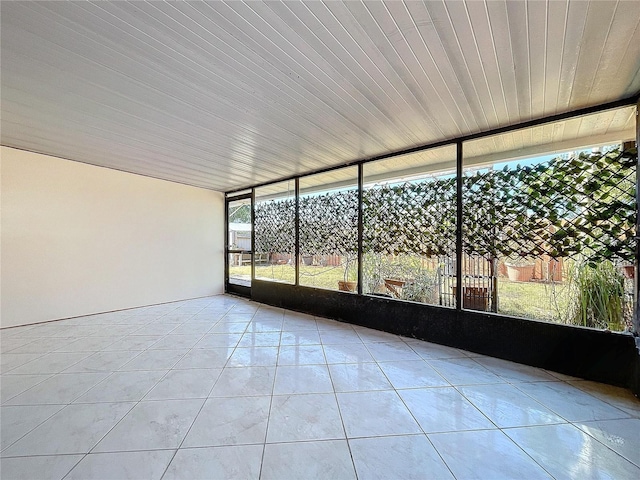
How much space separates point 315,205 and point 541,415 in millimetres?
3776

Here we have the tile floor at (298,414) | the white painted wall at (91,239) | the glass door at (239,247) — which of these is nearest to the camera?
the tile floor at (298,414)

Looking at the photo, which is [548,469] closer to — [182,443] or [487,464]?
[487,464]

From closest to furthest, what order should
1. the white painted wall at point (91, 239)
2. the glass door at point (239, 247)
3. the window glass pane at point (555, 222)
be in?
1. the window glass pane at point (555, 222)
2. the white painted wall at point (91, 239)
3. the glass door at point (239, 247)

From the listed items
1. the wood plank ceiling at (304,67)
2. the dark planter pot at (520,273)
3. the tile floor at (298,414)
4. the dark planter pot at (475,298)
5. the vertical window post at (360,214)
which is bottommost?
the tile floor at (298,414)

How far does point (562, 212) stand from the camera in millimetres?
2545

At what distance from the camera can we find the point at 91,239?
4297mm

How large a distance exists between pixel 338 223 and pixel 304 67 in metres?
2.69

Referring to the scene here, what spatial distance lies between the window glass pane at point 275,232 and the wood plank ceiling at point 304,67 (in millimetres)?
2045

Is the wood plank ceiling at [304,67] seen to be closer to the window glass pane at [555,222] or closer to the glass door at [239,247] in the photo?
the window glass pane at [555,222]

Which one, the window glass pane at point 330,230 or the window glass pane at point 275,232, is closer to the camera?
the window glass pane at point 330,230

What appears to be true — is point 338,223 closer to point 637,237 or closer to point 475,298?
point 475,298

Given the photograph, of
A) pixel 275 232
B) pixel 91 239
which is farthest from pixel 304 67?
pixel 91 239

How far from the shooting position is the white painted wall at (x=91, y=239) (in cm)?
363

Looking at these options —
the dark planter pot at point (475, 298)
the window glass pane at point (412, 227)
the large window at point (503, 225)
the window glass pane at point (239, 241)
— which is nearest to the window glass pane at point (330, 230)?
the large window at point (503, 225)
